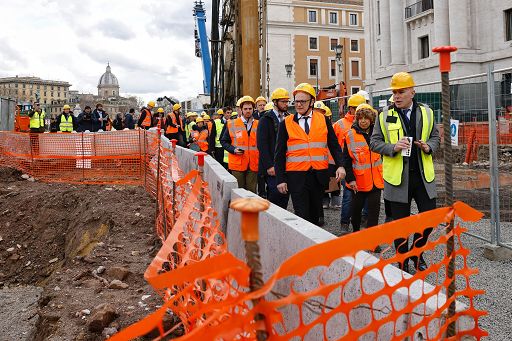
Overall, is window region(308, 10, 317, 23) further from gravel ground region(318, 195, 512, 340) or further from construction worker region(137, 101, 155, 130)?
gravel ground region(318, 195, 512, 340)

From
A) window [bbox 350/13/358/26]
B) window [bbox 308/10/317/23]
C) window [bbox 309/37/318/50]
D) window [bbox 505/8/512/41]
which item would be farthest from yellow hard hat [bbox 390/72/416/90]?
window [bbox 350/13/358/26]

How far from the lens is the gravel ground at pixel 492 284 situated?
376cm

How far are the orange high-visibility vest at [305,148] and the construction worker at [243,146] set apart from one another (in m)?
2.23

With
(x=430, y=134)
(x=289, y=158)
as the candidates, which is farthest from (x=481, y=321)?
(x=289, y=158)

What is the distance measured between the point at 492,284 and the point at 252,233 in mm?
3951

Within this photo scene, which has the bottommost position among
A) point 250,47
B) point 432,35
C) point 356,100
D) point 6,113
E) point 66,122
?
point 356,100

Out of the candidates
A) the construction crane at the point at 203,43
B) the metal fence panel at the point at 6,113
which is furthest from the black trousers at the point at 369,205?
the construction crane at the point at 203,43

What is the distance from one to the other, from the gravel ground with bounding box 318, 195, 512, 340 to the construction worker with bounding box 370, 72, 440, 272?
734 mm

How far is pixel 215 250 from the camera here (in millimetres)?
3234

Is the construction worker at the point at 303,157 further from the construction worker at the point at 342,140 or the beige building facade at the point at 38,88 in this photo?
the beige building facade at the point at 38,88

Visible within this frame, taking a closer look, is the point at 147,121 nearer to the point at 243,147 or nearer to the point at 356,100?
the point at 243,147

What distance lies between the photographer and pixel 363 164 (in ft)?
20.4

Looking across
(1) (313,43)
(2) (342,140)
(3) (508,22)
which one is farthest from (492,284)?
(1) (313,43)

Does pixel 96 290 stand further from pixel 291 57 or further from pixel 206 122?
pixel 291 57
